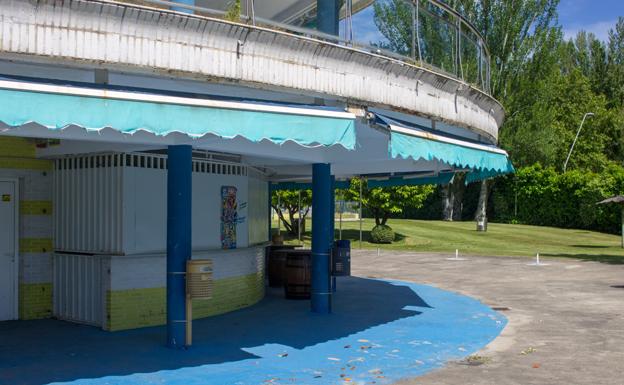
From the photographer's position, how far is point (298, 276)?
15250mm

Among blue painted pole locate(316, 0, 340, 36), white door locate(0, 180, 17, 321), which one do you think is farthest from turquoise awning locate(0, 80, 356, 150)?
white door locate(0, 180, 17, 321)

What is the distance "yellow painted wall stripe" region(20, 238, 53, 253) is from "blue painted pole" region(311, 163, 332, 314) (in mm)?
4665

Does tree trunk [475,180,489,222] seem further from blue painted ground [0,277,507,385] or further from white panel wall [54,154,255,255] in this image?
white panel wall [54,154,255,255]

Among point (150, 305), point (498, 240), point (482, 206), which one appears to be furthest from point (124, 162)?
point (482, 206)

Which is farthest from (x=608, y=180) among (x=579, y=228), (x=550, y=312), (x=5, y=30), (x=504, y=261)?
(x=5, y=30)

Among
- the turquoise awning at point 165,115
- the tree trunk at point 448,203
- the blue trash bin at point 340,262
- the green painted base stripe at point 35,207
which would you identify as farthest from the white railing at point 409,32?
the tree trunk at point 448,203

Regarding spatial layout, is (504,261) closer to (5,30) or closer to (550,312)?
(550,312)

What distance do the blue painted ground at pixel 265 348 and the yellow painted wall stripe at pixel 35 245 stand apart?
1219 mm

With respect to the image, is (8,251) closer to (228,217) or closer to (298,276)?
(228,217)

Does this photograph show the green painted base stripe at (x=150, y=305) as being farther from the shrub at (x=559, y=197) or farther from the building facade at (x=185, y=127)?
the shrub at (x=559, y=197)

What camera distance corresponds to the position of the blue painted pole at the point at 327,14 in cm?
1344

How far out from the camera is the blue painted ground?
333 inches

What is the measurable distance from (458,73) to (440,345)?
494 centimetres

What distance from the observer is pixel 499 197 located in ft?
171
